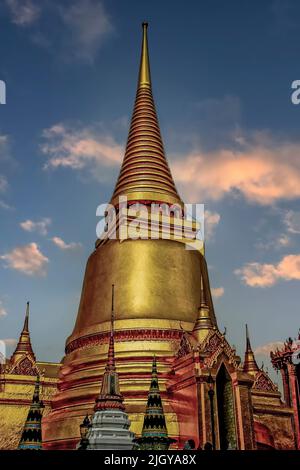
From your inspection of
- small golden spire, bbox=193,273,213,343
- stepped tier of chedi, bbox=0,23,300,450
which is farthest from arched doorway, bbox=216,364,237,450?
small golden spire, bbox=193,273,213,343

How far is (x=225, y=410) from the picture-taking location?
15312 mm

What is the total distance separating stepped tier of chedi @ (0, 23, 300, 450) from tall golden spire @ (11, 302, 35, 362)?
45mm

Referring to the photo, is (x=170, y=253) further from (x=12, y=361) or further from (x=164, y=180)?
(x=12, y=361)

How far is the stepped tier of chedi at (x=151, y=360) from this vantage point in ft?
49.1

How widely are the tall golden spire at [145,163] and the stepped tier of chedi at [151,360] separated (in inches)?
2.5

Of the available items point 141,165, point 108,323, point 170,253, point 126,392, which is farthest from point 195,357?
point 141,165

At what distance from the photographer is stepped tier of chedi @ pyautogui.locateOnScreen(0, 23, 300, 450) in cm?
1496

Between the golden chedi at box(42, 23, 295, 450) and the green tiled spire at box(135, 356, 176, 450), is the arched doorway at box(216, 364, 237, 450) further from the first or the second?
the green tiled spire at box(135, 356, 176, 450)

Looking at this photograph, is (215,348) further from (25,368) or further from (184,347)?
(25,368)

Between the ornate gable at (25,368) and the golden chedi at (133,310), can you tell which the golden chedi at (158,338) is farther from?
the ornate gable at (25,368)

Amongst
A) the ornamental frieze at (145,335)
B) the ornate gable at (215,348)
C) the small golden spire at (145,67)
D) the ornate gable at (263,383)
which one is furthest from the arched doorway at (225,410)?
the small golden spire at (145,67)

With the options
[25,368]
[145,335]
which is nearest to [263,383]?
[145,335]

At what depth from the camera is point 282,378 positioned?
65.4 ft
